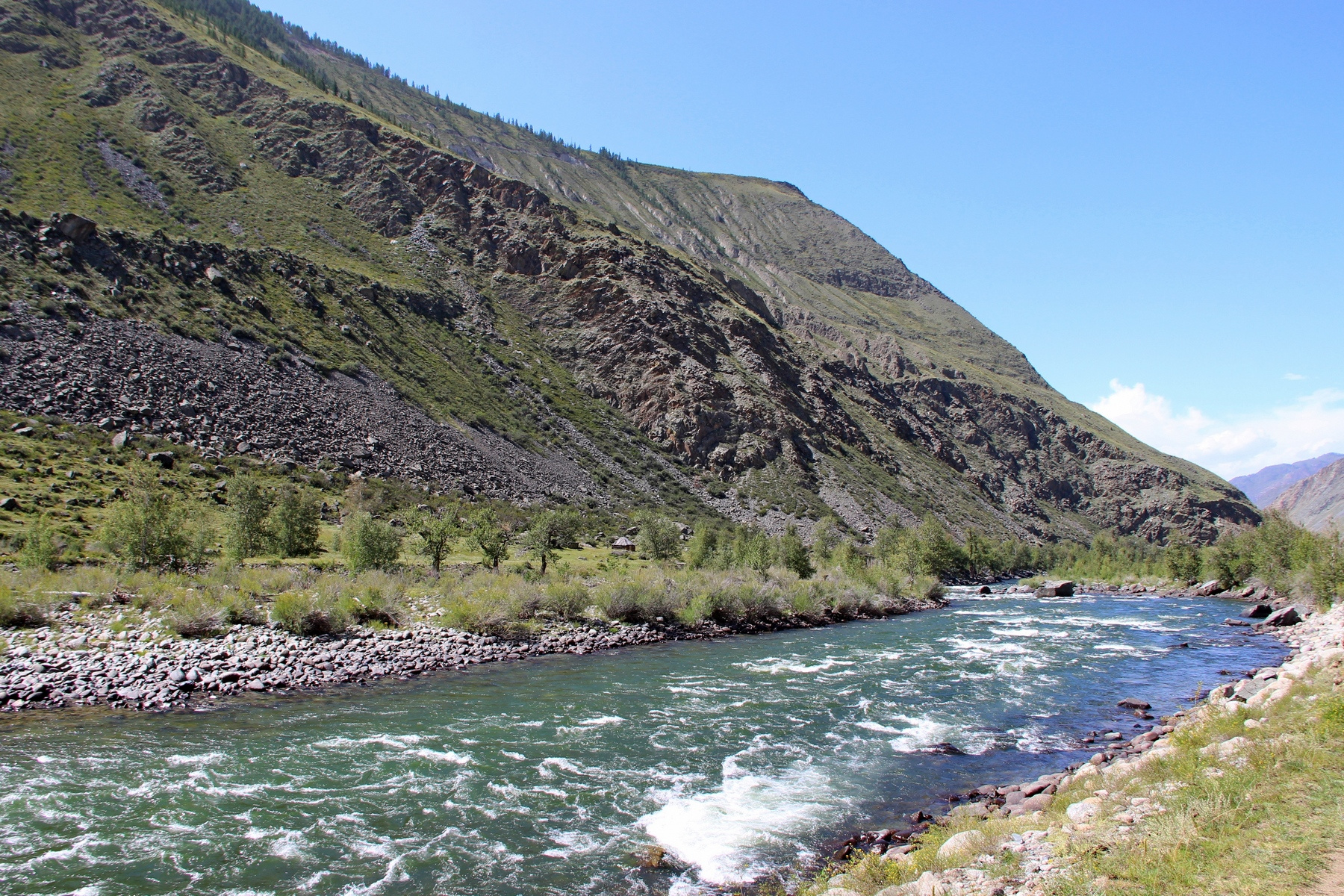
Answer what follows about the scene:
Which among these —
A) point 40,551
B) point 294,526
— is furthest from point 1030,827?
point 294,526

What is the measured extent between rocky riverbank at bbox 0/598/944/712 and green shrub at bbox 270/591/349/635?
44cm

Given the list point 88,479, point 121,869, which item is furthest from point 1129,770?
point 88,479

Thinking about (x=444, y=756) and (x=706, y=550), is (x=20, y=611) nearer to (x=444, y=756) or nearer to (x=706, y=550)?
(x=444, y=756)

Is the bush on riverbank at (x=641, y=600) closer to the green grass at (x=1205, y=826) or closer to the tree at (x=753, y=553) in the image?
the tree at (x=753, y=553)

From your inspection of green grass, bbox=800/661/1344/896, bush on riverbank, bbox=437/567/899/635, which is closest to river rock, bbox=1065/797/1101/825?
green grass, bbox=800/661/1344/896

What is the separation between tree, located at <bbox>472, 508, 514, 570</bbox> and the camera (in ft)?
135

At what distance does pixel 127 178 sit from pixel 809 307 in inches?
5422

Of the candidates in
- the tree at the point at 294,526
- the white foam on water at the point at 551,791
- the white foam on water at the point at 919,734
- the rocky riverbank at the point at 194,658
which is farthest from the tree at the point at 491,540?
the white foam on water at the point at 551,791

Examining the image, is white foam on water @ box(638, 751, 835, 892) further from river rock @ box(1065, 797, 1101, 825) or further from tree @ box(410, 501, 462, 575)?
tree @ box(410, 501, 462, 575)

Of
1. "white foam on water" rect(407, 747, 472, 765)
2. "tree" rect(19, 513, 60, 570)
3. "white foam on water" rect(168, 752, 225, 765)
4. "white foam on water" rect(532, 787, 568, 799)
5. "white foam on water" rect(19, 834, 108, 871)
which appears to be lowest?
"white foam on water" rect(532, 787, 568, 799)

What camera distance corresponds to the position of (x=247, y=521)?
125ft

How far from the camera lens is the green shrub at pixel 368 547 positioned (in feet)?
116

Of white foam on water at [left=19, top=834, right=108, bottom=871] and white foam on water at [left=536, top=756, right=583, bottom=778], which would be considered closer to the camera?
white foam on water at [left=19, top=834, right=108, bottom=871]

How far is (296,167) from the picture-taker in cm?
10275
